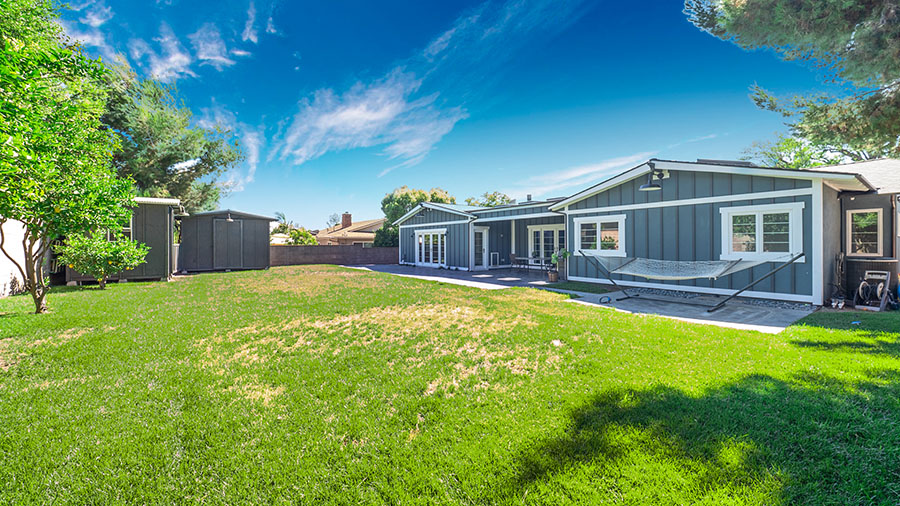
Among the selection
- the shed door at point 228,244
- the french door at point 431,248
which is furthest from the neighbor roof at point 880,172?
the shed door at point 228,244

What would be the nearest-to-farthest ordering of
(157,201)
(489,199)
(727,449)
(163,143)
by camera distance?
(727,449)
(157,201)
(163,143)
(489,199)

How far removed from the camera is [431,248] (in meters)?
17.8

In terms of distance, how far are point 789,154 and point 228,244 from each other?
33765mm

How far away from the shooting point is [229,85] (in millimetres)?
15195

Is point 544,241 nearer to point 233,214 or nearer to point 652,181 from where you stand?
point 652,181

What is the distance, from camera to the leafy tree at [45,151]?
11.3 feet

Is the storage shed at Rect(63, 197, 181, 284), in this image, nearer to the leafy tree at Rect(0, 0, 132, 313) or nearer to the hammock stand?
the leafy tree at Rect(0, 0, 132, 313)

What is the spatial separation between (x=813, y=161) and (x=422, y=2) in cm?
2571

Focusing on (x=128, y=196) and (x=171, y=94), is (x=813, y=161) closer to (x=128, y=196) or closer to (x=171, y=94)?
(x=128, y=196)

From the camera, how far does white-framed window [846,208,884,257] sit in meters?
7.59

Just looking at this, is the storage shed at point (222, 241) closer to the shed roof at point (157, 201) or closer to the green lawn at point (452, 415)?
the shed roof at point (157, 201)

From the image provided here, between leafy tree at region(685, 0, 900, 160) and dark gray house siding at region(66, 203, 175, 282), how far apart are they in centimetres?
1519

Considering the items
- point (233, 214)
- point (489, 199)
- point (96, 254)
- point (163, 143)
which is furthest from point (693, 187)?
point (489, 199)

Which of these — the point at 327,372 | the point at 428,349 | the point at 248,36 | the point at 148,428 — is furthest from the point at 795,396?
the point at 248,36
